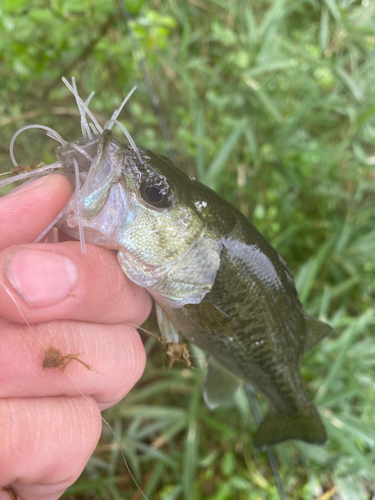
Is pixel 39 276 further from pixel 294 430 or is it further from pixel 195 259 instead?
pixel 294 430

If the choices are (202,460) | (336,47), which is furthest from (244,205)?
(202,460)

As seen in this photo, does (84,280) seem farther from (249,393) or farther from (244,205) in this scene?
(244,205)

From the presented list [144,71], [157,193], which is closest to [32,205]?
[157,193]

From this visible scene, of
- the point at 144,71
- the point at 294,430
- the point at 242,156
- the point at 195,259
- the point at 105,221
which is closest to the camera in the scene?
the point at 105,221

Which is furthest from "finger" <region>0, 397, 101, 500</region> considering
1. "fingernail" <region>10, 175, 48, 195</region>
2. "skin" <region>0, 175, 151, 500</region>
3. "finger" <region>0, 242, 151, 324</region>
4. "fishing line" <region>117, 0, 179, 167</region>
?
"fishing line" <region>117, 0, 179, 167</region>

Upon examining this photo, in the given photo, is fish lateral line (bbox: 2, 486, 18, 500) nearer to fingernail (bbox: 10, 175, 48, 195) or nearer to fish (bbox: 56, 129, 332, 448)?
fish (bbox: 56, 129, 332, 448)

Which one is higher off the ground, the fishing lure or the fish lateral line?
the fishing lure

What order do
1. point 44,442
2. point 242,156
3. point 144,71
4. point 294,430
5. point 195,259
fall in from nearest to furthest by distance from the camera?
point 44,442, point 195,259, point 294,430, point 144,71, point 242,156
